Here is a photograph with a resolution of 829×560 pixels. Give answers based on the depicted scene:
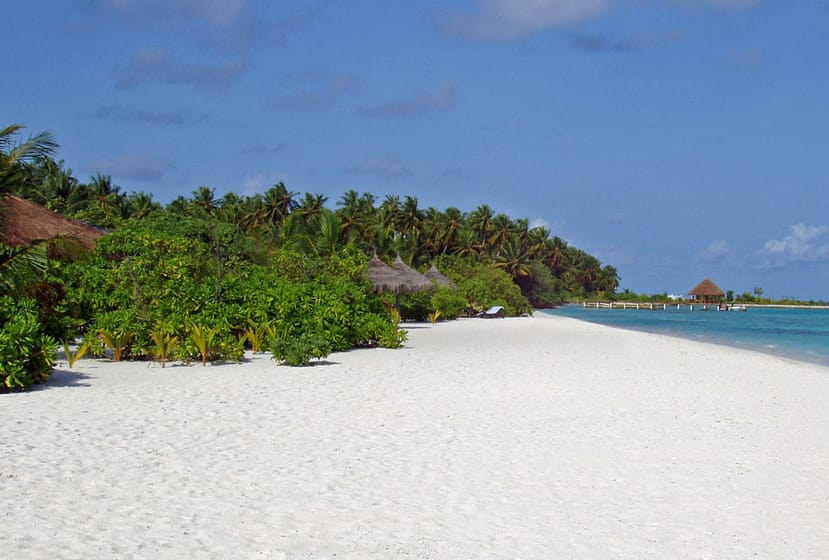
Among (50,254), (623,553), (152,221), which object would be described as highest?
(152,221)

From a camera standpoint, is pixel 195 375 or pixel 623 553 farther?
pixel 195 375

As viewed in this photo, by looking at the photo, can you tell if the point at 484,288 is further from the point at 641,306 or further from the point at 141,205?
the point at 641,306

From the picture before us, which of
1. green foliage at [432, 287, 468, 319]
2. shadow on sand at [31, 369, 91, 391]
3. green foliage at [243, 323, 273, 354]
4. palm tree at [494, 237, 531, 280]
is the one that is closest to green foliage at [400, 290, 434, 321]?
green foliage at [432, 287, 468, 319]

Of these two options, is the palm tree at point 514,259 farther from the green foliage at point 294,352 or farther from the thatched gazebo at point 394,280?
the green foliage at point 294,352

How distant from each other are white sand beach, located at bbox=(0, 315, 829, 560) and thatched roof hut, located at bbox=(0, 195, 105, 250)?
5.27m

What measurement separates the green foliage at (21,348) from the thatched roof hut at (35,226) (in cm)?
510

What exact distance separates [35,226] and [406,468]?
516 inches

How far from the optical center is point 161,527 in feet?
14.3

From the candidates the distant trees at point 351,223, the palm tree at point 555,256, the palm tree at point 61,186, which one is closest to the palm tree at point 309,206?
the distant trees at point 351,223

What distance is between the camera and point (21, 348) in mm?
9039

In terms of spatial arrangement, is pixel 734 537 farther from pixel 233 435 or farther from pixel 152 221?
pixel 152 221

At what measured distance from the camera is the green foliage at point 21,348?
8.95m

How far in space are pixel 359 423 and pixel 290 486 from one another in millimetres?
2423

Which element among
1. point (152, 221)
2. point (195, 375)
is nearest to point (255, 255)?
point (152, 221)
